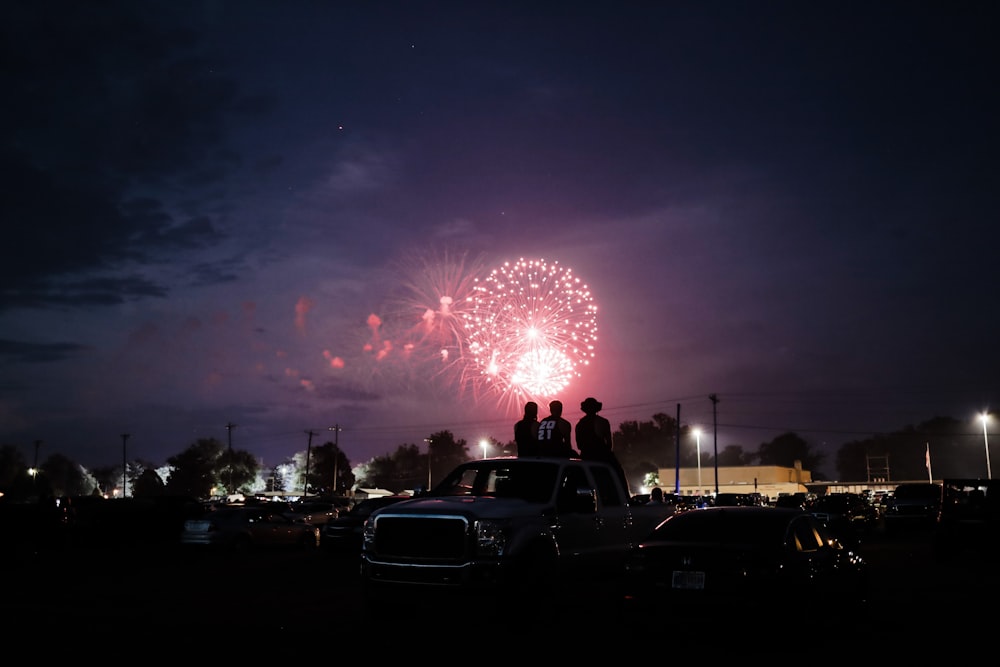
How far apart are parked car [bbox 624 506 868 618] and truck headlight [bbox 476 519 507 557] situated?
4.57 ft

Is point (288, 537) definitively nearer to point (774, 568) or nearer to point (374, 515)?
point (374, 515)

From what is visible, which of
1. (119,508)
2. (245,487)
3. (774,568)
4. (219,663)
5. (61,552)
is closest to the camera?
(219,663)

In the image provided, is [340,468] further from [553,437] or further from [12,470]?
[553,437]

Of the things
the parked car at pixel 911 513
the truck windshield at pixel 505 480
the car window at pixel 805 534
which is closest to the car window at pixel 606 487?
the truck windshield at pixel 505 480

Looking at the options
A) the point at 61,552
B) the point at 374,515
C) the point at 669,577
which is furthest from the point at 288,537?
the point at 669,577

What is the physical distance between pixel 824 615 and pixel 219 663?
6.21 metres

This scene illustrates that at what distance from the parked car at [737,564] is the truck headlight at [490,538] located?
1.39 meters

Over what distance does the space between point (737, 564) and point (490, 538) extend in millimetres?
2585

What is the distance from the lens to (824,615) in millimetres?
10391

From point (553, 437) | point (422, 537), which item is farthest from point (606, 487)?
point (422, 537)

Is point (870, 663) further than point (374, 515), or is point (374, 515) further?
point (374, 515)

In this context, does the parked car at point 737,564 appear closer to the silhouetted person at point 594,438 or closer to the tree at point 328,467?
the silhouetted person at point 594,438

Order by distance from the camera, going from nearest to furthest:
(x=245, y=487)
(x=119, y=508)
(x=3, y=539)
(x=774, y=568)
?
1. (x=774, y=568)
2. (x=3, y=539)
3. (x=119, y=508)
4. (x=245, y=487)

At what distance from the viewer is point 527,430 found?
15758mm
